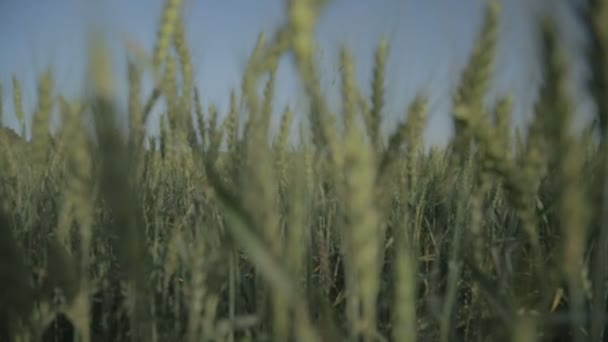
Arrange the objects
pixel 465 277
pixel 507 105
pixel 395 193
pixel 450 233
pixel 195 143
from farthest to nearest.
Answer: pixel 450 233, pixel 395 193, pixel 465 277, pixel 195 143, pixel 507 105

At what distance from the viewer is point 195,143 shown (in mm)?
1278

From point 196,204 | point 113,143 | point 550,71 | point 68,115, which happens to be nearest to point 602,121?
point 550,71

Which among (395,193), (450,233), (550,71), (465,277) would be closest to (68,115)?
(550,71)

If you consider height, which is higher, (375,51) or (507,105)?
(375,51)

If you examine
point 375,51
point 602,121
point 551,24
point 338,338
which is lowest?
point 338,338

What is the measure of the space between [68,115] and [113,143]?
20 cm

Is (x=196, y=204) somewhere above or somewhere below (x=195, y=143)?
below

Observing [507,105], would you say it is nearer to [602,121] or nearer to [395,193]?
[602,121]

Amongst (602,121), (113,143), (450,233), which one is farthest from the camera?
(450,233)

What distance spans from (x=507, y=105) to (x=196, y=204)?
1.02 meters

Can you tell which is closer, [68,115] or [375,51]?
[68,115]

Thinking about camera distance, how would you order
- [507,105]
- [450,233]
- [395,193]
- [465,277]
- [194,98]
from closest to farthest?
[507,105], [194,98], [465,277], [395,193], [450,233]

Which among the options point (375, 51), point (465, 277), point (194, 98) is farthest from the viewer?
point (465, 277)

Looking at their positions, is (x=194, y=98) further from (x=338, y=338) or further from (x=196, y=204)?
(x=338, y=338)
